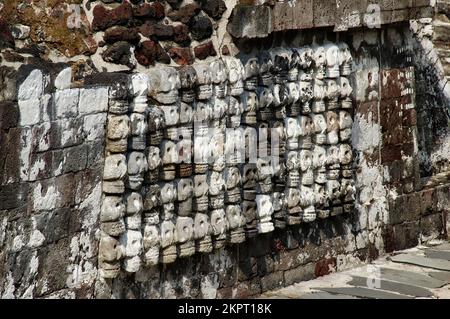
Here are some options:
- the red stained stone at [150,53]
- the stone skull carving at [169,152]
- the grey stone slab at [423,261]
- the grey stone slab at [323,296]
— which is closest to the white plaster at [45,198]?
the stone skull carving at [169,152]

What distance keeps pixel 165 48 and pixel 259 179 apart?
4.15 feet

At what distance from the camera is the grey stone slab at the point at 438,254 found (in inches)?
411

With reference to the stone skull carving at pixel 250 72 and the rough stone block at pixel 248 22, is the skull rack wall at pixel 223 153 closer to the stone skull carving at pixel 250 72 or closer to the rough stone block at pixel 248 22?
the stone skull carving at pixel 250 72

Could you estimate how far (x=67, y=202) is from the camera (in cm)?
751

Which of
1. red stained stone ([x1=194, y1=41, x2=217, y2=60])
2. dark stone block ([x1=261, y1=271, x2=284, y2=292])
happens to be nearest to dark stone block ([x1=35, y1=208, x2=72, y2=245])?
red stained stone ([x1=194, y1=41, x2=217, y2=60])

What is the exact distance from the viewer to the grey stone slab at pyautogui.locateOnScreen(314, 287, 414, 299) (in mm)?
9117

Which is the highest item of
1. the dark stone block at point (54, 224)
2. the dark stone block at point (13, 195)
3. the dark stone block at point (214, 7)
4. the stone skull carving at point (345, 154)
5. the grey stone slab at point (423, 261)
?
the dark stone block at point (214, 7)

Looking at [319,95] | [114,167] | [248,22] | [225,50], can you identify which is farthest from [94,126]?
[319,95]

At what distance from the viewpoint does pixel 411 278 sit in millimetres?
9734

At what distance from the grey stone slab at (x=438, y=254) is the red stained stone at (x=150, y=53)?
Answer: 10.9 feet

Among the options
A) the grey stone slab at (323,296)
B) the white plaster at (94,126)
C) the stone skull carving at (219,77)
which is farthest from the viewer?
the grey stone slab at (323,296)

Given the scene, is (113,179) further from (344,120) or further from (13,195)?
(344,120)

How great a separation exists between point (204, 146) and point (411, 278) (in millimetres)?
2273

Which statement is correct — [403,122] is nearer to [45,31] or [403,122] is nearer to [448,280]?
[448,280]
